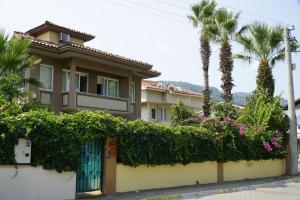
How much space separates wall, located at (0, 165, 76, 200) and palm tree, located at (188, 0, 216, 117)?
1817 cm

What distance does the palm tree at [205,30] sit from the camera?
1198 inches

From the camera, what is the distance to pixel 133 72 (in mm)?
27781

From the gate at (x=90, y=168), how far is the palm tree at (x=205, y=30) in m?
16.6

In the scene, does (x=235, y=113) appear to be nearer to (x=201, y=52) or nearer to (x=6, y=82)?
(x=201, y=52)

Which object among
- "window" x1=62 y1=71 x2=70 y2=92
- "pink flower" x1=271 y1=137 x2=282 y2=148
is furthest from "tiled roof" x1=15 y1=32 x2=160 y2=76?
"pink flower" x1=271 y1=137 x2=282 y2=148

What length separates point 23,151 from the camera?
38.5 ft

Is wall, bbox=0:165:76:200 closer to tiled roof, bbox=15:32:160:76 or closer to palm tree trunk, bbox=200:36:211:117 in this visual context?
tiled roof, bbox=15:32:160:76

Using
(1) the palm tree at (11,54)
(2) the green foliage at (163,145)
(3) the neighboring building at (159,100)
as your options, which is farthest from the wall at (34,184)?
(3) the neighboring building at (159,100)

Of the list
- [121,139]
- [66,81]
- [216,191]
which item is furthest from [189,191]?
[66,81]

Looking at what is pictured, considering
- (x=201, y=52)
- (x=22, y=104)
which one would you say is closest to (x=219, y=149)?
(x=22, y=104)

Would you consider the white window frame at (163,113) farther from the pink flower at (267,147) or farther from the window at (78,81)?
the pink flower at (267,147)

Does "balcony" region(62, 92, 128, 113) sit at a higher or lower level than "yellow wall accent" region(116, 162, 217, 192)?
higher

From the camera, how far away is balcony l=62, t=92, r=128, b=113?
76.8 feet

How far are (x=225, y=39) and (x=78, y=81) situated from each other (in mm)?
11163
